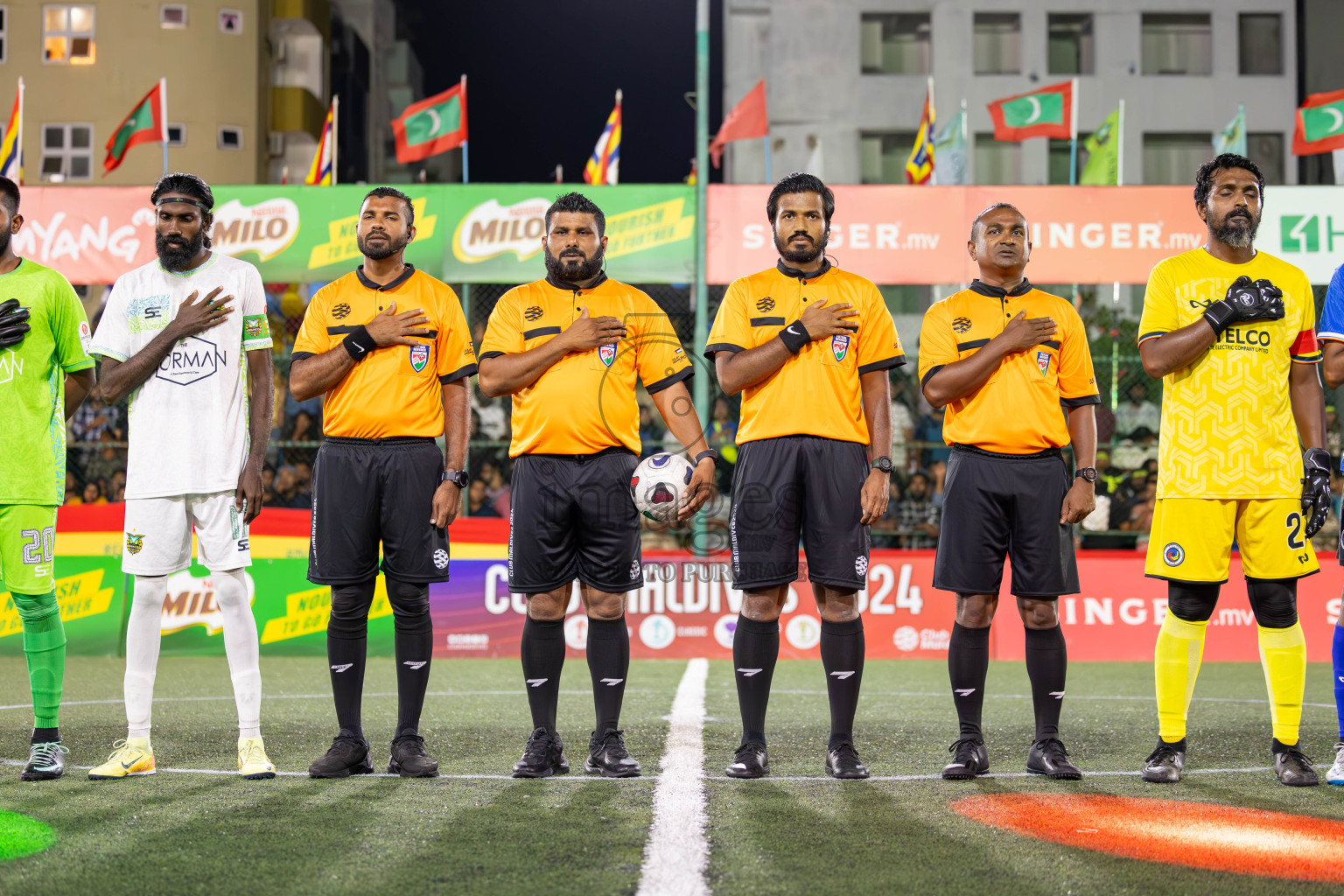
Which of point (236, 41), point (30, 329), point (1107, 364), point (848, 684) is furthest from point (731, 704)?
point (236, 41)

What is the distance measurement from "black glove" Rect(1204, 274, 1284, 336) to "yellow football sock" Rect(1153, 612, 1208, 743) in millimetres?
1204

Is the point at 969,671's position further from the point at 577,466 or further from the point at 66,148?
the point at 66,148

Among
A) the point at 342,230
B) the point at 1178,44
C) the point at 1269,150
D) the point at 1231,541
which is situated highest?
the point at 1178,44

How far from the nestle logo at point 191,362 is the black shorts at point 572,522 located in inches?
52.9

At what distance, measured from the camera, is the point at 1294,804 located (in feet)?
14.8

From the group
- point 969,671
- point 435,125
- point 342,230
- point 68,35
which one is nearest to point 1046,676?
point 969,671

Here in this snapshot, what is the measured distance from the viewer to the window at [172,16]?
30.9 meters

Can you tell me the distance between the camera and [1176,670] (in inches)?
204

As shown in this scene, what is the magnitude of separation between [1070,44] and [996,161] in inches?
144

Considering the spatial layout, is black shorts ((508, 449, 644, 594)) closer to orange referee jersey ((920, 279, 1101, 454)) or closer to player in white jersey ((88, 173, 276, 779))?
player in white jersey ((88, 173, 276, 779))

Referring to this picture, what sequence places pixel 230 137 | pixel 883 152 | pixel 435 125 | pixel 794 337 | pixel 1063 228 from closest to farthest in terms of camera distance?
pixel 794 337 < pixel 1063 228 < pixel 435 125 < pixel 230 137 < pixel 883 152

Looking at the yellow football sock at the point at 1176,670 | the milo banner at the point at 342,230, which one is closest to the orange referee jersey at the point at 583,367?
the yellow football sock at the point at 1176,670

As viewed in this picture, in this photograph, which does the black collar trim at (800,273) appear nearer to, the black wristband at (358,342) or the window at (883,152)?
the black wristband at (358,342)

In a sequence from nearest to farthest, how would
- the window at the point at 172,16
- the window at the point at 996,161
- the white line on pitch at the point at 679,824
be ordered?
the white line on pitch at the point at 679,824
the window at the point at 172,16
the window at the point at 996,161
